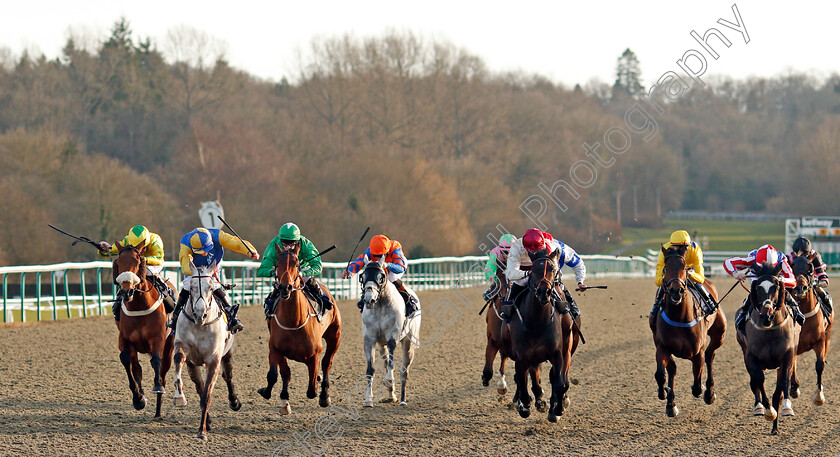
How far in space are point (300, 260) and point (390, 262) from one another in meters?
1.08

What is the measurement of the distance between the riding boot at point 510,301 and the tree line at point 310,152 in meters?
24.2

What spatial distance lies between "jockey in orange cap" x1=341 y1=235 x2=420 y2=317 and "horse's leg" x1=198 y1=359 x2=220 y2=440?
Result: 179cm

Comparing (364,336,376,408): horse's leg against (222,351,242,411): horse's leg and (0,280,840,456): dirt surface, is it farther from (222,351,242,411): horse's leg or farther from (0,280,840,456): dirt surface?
(222,351,242,411): horse's leg

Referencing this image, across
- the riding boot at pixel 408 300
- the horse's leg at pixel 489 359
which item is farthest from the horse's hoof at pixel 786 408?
the riding boot at pixel 408 300

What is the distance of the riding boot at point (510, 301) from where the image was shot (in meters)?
7.49

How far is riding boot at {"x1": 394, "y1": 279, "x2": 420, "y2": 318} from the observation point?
8.98 m

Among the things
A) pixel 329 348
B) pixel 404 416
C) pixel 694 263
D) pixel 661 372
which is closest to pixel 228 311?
pixel 329 348

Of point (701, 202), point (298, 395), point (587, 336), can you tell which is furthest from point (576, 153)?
point (298, 395)

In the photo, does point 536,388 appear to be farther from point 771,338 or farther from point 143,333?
point 143,333

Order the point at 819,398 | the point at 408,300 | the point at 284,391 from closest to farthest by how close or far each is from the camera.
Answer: the point at 284,391
the point at 819,398
the point at 408,300

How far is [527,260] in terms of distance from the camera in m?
8.02

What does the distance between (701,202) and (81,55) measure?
42.7 metres

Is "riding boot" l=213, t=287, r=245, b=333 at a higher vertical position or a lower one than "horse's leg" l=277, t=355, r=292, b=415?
higher

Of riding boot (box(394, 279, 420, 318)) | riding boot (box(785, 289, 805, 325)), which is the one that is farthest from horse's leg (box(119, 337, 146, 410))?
riding boot (box(785, 289, 805, 325))
